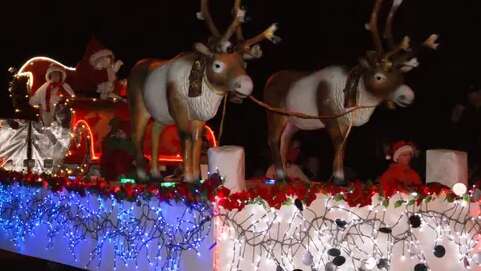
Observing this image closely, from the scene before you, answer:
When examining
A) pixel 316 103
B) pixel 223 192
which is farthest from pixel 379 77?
pixel 223 192

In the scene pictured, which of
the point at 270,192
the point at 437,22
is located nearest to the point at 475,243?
the point at 270,192

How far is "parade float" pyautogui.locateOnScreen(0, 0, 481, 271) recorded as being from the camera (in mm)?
7582

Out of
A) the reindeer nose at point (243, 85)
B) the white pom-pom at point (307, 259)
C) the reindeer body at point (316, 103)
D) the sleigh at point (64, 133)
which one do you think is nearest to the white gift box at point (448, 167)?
the reindeer body at point (316, 103)

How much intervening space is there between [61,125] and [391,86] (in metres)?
6.47

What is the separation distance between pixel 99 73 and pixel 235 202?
624 cm

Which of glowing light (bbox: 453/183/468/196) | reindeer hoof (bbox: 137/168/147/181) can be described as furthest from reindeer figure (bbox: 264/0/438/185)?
reindeer hoof (bbox: 137/168/147/181)

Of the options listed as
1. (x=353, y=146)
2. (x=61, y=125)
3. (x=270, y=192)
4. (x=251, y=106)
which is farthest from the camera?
(x=251, y=106)

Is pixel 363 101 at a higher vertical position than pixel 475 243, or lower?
higher

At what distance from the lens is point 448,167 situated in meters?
9.16

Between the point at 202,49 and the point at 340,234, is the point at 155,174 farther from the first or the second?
the point at 340,234

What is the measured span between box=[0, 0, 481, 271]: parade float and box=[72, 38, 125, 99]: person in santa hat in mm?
2204

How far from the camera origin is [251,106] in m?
19.0

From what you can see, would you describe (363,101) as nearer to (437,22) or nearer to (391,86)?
(391,86)

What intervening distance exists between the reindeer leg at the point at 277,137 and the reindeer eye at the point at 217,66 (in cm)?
158
